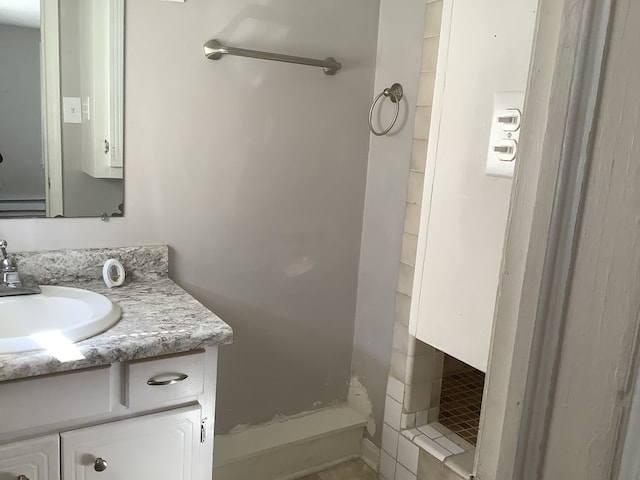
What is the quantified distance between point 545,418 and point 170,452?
1144 mm

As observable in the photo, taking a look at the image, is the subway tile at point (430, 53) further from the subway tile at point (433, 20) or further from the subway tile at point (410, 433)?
the subway tile at point (410, 433)

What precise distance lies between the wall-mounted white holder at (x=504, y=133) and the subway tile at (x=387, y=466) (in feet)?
3.85

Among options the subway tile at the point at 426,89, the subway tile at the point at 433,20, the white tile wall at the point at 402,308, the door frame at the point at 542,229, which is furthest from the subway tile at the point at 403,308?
the door frame at the point at 542,229

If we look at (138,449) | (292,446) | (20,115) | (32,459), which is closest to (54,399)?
(32,459)

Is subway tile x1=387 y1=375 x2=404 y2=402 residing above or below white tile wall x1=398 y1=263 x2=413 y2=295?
below

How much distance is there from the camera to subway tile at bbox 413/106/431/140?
1918 millimetres

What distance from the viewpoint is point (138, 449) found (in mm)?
1361

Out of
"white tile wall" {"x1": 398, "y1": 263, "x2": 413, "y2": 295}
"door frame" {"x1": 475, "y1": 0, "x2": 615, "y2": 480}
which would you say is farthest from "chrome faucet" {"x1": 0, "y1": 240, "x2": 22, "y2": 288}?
"door frame" {"x1": 475, "y1": 0, "x2": 615, "y2": 480}

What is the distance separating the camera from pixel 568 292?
0.43 meters

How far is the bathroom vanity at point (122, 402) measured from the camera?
121 cm

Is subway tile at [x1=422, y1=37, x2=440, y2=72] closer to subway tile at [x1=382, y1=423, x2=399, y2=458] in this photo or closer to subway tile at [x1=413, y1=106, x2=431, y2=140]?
subway tile at [x1=413, y1=106, x2=431, y2=140]

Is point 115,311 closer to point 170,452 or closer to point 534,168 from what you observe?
point 170,452

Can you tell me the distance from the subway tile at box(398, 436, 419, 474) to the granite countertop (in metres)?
0.94

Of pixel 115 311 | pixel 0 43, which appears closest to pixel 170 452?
pixel 115 311
